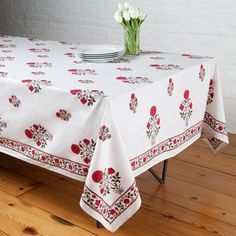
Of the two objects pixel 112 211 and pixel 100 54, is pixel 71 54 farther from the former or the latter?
pixel 112 211

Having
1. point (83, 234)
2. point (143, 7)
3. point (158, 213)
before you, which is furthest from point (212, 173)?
point (143, 7)

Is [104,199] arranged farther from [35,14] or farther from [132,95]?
[35,14]

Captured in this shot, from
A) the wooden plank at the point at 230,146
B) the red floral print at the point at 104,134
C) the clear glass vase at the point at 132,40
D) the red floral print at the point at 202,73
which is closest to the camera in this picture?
the red floral print at the point at 104,134

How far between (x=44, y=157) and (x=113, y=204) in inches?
14.9

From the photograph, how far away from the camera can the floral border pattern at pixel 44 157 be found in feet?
5.27

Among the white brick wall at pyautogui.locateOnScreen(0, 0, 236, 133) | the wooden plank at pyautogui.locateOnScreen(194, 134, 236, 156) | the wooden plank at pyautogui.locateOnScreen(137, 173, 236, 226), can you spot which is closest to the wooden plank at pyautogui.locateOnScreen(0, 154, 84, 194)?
the wooden plank at pyautogui.locateOnScreen(137, 173, 236, 226)

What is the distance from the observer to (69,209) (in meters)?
2.03

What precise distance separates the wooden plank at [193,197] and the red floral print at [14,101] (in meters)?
0.86

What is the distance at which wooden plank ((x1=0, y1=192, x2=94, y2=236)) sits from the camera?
185 cm

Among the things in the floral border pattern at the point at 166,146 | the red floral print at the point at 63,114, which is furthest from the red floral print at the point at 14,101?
the floral border pattern at the point at 166,146

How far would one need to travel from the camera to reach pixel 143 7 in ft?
10.8

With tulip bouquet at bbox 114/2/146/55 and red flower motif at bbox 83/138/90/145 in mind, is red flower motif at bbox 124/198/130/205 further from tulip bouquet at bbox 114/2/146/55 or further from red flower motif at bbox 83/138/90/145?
tulip bouquet at bbox 114/2/146/55

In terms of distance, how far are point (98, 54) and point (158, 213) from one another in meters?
0.83

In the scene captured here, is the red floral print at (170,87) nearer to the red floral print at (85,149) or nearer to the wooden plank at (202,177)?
the red floral print at (85,149)
